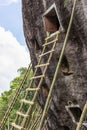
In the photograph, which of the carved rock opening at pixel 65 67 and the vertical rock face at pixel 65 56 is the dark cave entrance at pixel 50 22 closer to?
the vertical rock face at pixel 65 56

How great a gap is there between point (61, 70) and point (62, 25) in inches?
45.8

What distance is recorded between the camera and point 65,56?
8641mm

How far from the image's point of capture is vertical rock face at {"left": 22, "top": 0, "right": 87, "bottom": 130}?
7.91 meters

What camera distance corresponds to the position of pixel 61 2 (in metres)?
8.28

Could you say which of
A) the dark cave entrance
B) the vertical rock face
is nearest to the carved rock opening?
the vertical rock face

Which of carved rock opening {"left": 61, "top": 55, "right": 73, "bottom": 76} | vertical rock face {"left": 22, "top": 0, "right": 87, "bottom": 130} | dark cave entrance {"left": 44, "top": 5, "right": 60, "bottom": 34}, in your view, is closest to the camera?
vertical rock face {"left": 22, "top": 0, "right": 87, "bottom": 130}

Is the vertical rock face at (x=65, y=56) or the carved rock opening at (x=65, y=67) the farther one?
the carved rock opening at (x=65, y=67)

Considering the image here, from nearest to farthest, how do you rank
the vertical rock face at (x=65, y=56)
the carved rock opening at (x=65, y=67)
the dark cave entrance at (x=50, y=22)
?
the vertical rock face at (x=65, y=56), the carved rock opening at (x=65, y=67), the dark cave entrance at (x=50, y=22)

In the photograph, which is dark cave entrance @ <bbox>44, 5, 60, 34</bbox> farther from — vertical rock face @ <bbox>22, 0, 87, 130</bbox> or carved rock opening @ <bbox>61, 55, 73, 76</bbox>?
carved rock opening @ <bbox>61, 55, 73, 76</bbox>

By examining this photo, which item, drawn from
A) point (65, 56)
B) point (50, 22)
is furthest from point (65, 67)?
point (50, 22)

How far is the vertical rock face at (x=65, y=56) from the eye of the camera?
7914mm

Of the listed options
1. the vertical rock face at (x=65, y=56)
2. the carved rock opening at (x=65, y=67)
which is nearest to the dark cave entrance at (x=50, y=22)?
the vertical rock face at (x=65, y=56)

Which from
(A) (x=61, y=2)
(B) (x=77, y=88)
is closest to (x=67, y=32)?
(A) (x=61, y=2)

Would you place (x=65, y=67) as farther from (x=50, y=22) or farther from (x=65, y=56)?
(x=50, y=22)
